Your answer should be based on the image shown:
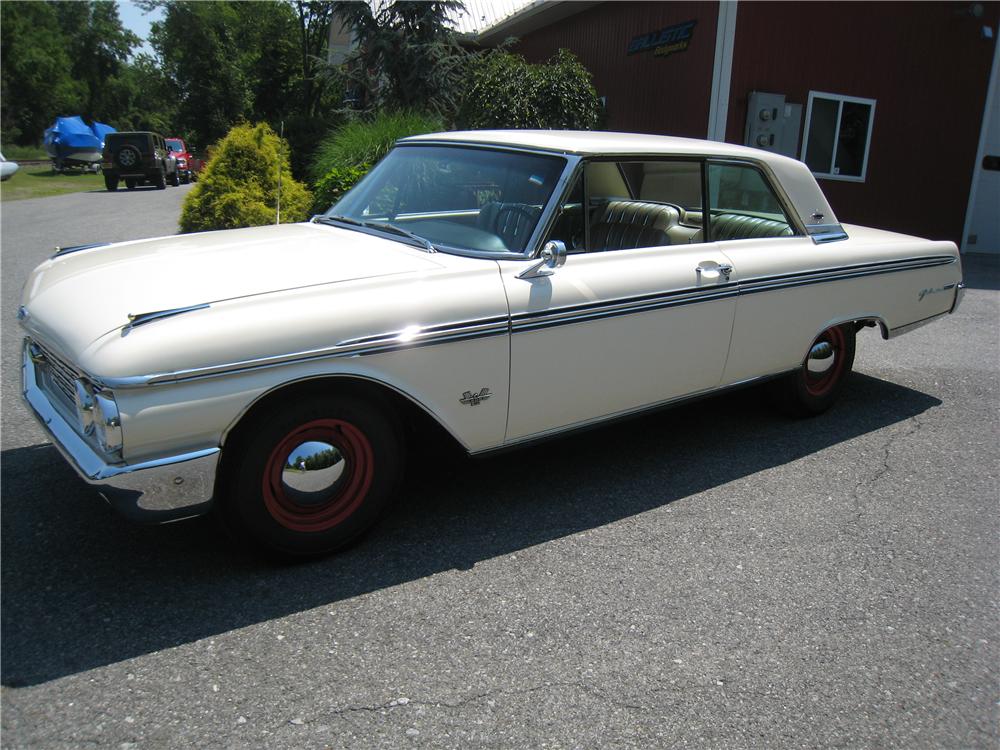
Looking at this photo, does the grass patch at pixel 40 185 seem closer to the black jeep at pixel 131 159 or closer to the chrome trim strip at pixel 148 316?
the black jeep at pixel 131 159

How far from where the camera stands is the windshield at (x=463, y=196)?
3447mm

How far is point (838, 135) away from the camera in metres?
11.9

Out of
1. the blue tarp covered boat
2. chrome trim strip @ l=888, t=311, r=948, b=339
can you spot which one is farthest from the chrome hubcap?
the blue tarp covered boat

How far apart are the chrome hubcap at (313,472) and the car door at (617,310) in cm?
75

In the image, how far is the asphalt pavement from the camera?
89.5 inches

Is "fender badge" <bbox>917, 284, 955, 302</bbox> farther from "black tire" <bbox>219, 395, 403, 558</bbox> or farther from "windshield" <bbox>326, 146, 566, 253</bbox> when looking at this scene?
"black tire" <bbox>219, 395, 403, 558</bbox>

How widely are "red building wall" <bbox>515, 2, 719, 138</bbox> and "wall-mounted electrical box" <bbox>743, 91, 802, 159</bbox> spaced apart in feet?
2.05

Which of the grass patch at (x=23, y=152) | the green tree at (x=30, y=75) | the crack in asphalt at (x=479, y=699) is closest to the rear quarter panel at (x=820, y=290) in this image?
the crack in asphalt at (x=479, y=699)

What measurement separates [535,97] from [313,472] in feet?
31.4

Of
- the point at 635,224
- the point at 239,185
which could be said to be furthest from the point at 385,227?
the point at 239,185

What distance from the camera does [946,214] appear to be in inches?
521

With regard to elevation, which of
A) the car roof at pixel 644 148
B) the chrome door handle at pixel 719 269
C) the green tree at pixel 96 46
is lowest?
the chrome door handle at pixel 719 269

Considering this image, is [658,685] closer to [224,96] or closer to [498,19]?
[498,19]

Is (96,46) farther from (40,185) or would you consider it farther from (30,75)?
(40,185)
